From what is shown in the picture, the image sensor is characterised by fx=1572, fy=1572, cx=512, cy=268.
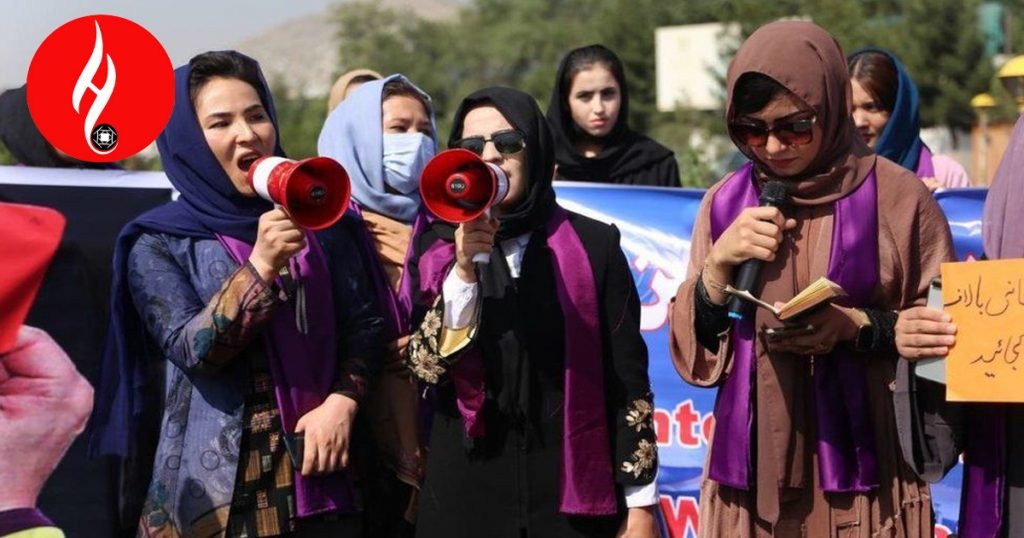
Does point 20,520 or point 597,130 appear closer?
point 20,520

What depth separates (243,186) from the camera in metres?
3.85

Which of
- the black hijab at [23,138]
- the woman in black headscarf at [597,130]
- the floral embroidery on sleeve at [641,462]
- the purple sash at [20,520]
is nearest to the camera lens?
the floral embroidery on sleeve at [641,462]

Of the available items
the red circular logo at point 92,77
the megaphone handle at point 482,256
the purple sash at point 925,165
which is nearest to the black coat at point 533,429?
the megaphone handle at point 482,256

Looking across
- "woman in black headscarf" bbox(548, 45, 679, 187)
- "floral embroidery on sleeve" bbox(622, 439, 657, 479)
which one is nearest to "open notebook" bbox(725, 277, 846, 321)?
"floral embroidery on sleeve" bbox(622, 439, 657, 479)

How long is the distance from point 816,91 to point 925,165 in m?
2.65

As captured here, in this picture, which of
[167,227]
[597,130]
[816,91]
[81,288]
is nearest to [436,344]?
[167,227]

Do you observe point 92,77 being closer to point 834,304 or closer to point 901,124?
point 834,304

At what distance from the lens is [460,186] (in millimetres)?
3600

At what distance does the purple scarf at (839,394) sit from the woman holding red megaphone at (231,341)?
0.92 meters

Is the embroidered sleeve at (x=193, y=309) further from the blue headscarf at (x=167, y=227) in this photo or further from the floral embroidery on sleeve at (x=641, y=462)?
the floral embroidery on sleeve at (x=641, y=462)

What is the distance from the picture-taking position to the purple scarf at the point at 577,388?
3785 millimetres

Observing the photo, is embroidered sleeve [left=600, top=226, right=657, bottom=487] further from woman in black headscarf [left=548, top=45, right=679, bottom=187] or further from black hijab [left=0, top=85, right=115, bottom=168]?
woman in black headscarf [left=548, top=45, right=679, bottom=187]

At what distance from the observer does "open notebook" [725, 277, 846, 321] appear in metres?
3.38

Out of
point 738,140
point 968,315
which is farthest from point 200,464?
point 968,315
